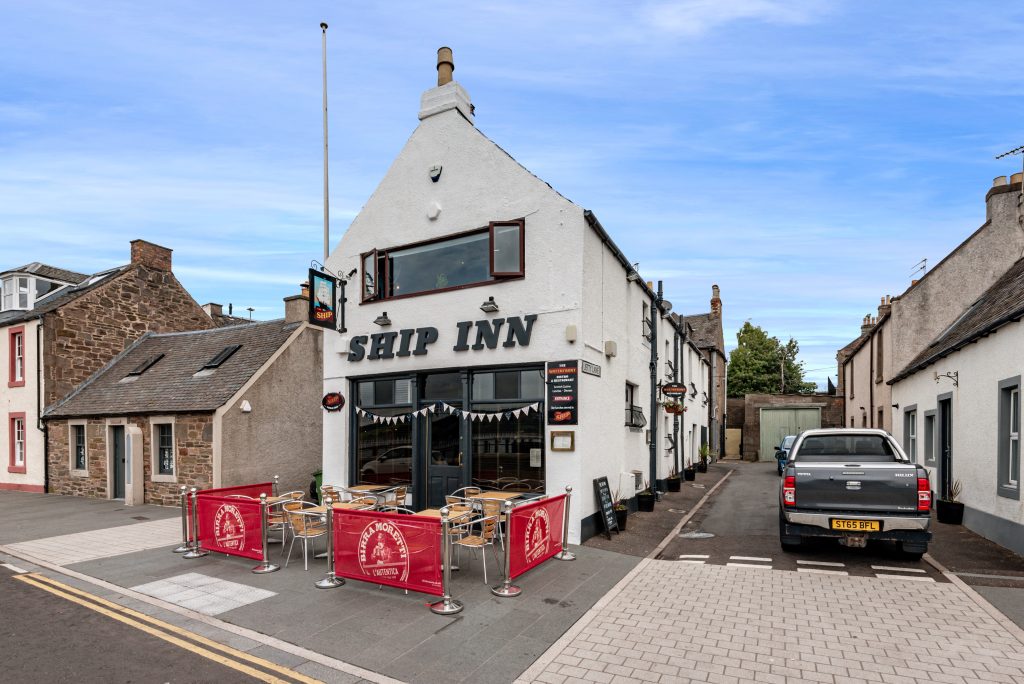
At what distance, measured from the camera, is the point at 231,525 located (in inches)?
376

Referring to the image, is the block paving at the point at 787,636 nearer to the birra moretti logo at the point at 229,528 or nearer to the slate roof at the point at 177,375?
the birra moretti logo at the point at 229,528

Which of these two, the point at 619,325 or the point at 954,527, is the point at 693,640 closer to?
the point at 619,325

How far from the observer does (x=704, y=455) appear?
2766 centimetres

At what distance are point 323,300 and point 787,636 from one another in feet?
36.9

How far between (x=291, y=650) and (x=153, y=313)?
21.8m

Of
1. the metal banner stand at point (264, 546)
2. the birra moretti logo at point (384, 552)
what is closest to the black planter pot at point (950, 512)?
the birra moretti logo at point (384, 552)

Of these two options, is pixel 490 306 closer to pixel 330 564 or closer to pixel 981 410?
pixel 330 564

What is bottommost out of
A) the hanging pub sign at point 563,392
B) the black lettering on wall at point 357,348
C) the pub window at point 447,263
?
the hanging pub sign at point 563,392

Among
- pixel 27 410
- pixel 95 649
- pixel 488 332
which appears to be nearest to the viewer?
pixel 95 649

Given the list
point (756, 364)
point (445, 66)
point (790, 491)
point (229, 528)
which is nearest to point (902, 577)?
point (790, 491)

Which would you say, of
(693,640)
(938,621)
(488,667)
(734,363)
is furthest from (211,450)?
(734,363)

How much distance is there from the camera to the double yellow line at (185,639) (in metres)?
5.47

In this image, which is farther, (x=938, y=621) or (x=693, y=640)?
(x=938, y=621)

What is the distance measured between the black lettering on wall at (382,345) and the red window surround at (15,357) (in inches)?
648
